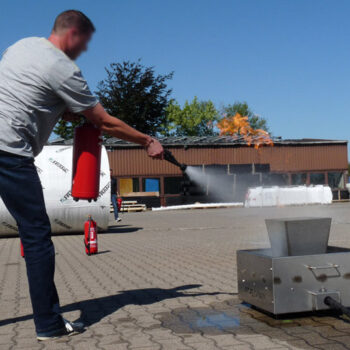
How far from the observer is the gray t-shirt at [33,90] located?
3.95 metres

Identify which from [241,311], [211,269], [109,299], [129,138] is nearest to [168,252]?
[211,269]

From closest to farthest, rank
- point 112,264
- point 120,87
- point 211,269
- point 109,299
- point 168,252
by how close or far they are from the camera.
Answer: point 109,299 < point 211,269 < point 112,264 < point 168,252 < point 120,87

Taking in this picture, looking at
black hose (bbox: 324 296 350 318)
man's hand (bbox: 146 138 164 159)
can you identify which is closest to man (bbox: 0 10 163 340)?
man's hand (bbox: 146 138 164 159)

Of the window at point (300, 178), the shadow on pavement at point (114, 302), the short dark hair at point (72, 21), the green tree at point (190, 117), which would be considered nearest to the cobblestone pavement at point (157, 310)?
the shadow on pavement at point (114, 302)

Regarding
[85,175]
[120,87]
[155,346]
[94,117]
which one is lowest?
[155,346]

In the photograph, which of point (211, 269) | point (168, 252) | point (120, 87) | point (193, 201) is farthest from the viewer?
point (120, 87)

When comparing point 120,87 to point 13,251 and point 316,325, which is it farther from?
point 316,325

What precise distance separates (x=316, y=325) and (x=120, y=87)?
4779cm

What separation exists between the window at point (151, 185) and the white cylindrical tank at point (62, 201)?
22.6 metres

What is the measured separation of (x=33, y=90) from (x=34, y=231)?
105cm

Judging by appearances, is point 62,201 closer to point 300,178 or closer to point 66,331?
point 66,331

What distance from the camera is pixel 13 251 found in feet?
38.0

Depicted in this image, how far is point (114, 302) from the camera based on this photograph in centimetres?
549

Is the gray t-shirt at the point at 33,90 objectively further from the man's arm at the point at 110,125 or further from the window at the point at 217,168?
the window at the point at 217,168
